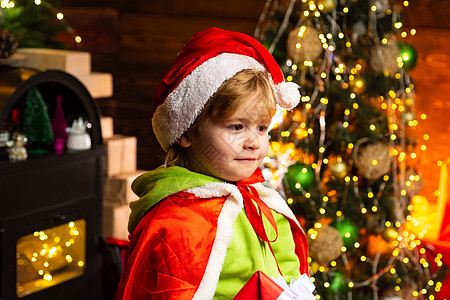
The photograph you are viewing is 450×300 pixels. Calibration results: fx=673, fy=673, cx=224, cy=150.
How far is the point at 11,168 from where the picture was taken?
2289 millimetres

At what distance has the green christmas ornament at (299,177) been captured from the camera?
2488mm

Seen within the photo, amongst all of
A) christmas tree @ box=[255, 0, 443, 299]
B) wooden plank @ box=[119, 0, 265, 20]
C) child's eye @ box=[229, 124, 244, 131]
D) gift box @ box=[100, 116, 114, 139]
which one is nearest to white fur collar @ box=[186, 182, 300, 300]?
child's eye @ box=[229, 124, 244, 131]

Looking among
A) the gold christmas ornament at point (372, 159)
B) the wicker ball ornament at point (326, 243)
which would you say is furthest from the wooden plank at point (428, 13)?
the wicker ball ornament at point (326, 243)

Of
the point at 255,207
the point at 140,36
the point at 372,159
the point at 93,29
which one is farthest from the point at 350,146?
the point at 93,29

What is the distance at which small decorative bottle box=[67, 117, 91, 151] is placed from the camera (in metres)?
2.59

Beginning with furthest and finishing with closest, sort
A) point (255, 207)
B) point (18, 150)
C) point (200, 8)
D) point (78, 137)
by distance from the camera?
point (200, 8), point (78, 137), point (18, 150), point (255, 207)

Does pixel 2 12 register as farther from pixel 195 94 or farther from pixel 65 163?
pixel 195 94

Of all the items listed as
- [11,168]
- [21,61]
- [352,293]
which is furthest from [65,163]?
[352,293]

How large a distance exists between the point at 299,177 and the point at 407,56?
2.00 feet

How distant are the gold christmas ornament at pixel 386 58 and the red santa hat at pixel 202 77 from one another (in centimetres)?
113

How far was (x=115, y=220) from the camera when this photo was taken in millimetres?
3033

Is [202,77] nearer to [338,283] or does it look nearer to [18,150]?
[18,150]

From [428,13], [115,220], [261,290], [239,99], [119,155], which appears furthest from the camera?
[119,155]

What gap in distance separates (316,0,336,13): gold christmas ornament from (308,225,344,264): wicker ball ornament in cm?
79
